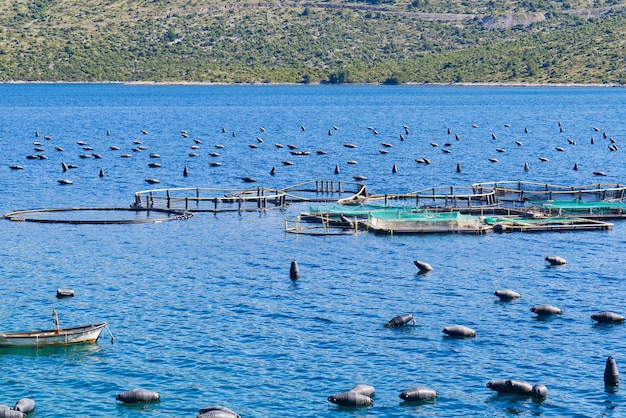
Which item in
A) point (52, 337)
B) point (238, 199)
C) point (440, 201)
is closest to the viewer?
point (52, 337)

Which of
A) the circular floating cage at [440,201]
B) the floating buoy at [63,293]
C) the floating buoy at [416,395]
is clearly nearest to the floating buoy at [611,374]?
the floating buoy at [416,395]

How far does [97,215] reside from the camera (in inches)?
4053

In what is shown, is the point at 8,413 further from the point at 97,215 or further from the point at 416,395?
the point at 97,215

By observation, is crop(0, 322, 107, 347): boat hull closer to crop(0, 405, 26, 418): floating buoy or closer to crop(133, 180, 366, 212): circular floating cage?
crop(0, 405, 26, 418): floating buoy

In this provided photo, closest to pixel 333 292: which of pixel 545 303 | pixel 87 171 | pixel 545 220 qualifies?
pixel 545 303

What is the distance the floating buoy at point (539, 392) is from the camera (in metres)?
50.2

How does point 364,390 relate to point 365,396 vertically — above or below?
above

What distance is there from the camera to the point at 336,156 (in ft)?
550

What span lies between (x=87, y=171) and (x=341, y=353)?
309 feet

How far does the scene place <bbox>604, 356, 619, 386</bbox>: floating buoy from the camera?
5181cm

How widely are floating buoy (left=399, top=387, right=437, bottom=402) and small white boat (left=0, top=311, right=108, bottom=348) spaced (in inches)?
728

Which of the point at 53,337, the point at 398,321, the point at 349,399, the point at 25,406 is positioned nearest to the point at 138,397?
the point at 25,406

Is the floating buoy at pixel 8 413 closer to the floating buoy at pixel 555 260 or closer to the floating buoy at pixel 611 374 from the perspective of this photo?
the floating buoy at pixel 611 374

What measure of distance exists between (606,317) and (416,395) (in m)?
18.3
